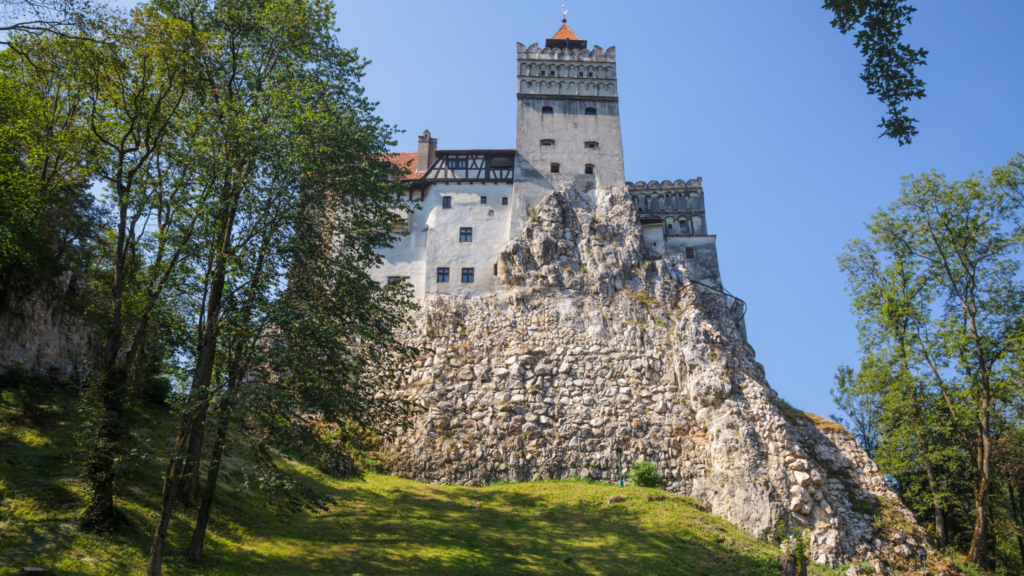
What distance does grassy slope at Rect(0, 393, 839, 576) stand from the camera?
1498 centimetres

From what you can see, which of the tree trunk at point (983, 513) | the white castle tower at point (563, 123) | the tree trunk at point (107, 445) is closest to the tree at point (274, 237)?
the tree trunk at point (107, 445)

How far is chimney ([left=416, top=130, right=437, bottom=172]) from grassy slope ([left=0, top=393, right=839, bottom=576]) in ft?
75.1

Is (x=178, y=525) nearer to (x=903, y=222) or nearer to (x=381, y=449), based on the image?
(x=381, y=449)

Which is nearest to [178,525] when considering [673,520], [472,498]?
[472,498]

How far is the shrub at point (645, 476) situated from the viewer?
29.2 m

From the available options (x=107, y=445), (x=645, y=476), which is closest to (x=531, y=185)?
(x=645, y=476)

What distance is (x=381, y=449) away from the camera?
30.9 m

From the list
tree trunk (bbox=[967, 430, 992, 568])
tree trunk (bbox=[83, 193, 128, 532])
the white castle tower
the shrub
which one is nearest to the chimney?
the white castle tower

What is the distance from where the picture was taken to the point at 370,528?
21.9m

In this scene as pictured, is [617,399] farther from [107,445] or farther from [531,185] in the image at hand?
[107,445]

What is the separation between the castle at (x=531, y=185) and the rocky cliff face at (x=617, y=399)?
213cm

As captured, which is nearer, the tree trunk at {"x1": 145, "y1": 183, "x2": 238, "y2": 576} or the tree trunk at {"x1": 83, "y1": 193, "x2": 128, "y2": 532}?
the tree trunk at {"x1": 145, "y1": 183, "x2": 238, "y2": 576}

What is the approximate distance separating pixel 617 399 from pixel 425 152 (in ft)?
74.6

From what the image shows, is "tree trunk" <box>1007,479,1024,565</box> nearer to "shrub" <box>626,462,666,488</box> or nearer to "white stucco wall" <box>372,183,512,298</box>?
"shrub" <box>626,462,666,488</box>
